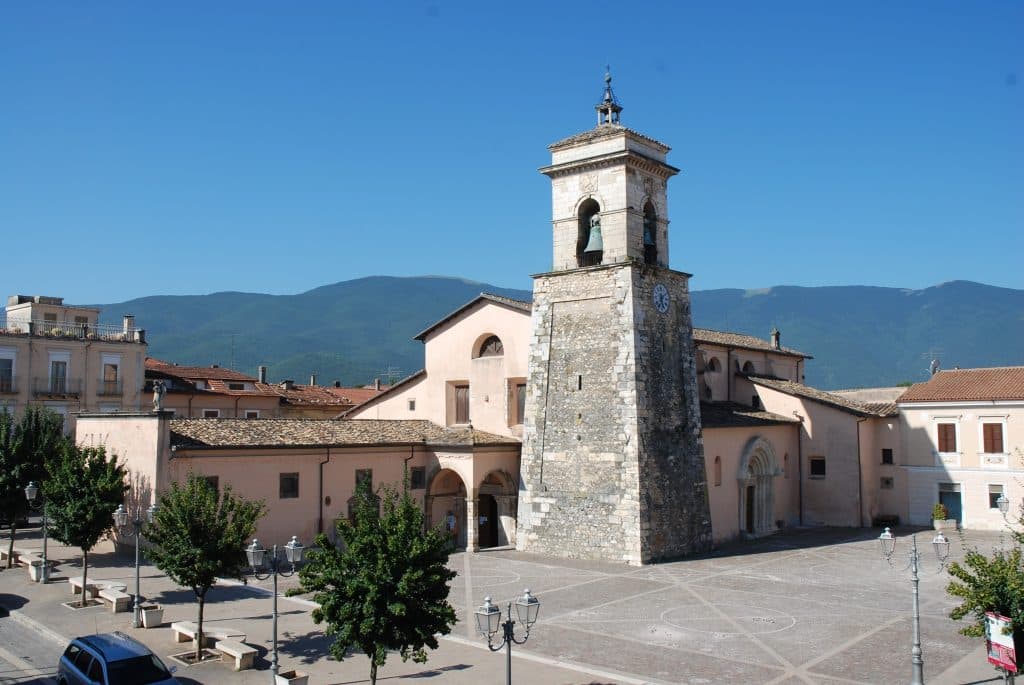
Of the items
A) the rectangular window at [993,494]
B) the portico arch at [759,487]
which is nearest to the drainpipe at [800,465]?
the portico arch at [759,487]

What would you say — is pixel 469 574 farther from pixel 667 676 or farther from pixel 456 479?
pixel 667 676

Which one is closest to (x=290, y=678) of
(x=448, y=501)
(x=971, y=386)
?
(x=448, y=501)

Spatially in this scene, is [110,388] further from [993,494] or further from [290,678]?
[993,494]

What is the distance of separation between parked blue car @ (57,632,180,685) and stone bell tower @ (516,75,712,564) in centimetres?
1896

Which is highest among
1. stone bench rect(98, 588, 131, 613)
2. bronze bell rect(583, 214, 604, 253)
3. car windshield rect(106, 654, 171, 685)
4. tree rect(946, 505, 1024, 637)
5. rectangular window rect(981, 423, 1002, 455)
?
bronze bell rect(583, 214, 604, 253)

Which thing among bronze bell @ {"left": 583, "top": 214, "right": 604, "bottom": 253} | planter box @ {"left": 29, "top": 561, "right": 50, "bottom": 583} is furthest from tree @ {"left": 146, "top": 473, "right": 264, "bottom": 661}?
bronze bell @ {"left": 583, "top": 214, "right": 604, "bottom": 253}

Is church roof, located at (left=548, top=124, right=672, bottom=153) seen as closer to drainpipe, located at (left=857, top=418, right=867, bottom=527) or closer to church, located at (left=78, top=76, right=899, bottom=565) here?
church, located at (left=78, top=76, right=899, bottom=565)

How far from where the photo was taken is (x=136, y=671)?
14.7 meters

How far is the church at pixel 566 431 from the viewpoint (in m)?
30.9

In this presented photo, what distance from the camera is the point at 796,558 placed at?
107 ft

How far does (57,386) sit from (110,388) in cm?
296

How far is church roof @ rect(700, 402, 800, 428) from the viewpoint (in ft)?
124

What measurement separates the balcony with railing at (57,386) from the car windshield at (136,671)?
3777 centimetres

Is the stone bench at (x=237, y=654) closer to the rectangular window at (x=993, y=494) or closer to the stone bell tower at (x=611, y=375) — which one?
the stone bell tower at (x=611, y=375)
